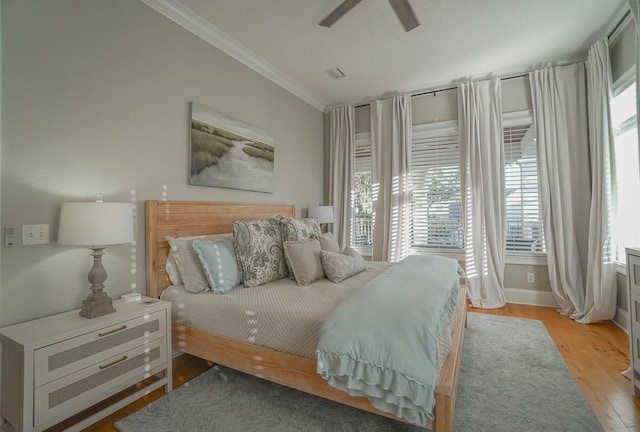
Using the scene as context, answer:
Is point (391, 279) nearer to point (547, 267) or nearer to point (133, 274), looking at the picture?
point (133, 274)

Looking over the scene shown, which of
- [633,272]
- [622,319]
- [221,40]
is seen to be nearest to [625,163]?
[622,319]

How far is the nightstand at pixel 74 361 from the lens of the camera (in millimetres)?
1355

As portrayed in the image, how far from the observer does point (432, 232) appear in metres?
4.12

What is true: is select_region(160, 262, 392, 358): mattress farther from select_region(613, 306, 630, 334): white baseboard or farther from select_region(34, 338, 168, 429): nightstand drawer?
select_region(613, 306, 630, 334): white baseboard

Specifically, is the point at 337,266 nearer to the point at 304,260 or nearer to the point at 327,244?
the point at 304,260

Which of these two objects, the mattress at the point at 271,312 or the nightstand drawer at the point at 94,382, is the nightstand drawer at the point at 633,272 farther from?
the nightstand drawer at the point at 94,382

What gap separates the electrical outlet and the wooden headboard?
1.96ft

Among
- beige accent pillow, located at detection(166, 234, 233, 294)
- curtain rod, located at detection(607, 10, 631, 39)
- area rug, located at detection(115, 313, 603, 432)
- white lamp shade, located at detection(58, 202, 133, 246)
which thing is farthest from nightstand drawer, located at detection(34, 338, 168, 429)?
curtain rod, located at detection(607, 10, 631, 39)

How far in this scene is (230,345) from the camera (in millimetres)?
1862

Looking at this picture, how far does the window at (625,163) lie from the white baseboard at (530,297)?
2.80 feet

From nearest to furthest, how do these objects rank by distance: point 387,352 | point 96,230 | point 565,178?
point 387,352 → point 96,230 → point 565,178

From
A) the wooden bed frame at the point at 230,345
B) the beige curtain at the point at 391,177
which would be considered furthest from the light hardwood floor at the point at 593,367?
the beige curtain at the point at 391,177

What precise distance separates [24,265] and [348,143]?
12.6 ft

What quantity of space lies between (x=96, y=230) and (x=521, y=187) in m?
4.23
